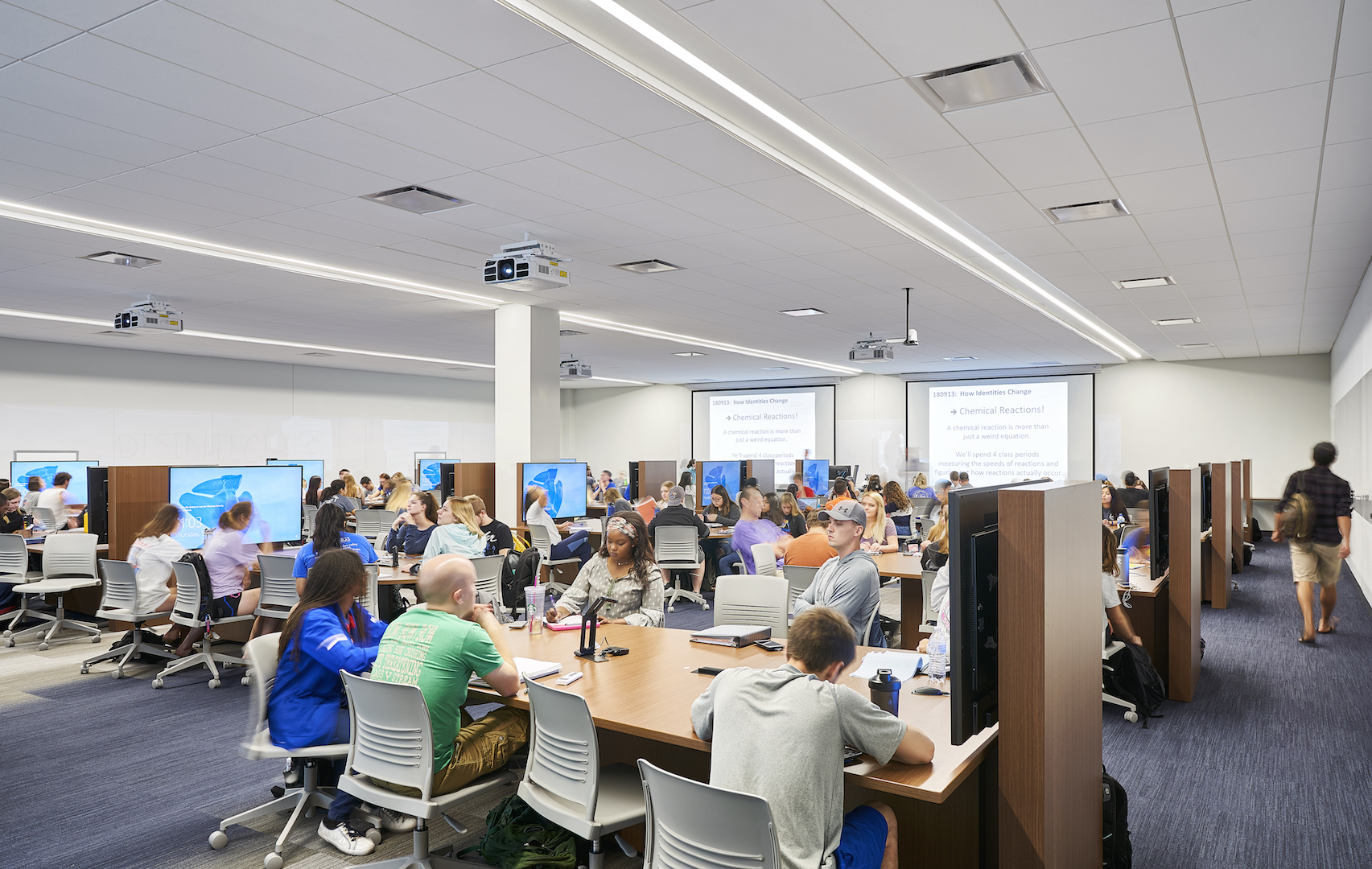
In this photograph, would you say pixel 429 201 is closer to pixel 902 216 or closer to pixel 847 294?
pixel 902 216

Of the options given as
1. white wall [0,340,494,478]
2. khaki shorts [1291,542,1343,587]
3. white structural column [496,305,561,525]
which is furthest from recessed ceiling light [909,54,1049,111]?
white wall [0,340,494,478]

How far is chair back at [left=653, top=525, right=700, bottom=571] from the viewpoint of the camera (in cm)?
852

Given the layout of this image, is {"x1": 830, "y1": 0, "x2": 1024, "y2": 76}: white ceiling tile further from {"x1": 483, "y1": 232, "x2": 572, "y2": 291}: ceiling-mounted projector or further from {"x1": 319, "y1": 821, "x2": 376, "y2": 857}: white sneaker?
{"x1": 319, "y1": 821, "x2": 376, "y2": 857}: white sneaker

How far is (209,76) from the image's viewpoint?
3.46 m

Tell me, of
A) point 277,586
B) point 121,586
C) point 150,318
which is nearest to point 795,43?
point 277,586

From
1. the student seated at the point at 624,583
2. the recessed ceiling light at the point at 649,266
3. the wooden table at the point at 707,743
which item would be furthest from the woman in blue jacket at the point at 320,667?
the recessed ceiling light at the point at 649,266

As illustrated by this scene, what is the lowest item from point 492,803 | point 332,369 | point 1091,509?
point 492,803

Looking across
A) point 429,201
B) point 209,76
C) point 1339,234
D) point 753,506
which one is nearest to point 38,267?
point 429,201

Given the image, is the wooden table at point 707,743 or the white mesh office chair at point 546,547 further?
the white mesh office chair at point 546,547

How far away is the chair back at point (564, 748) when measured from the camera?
251cm

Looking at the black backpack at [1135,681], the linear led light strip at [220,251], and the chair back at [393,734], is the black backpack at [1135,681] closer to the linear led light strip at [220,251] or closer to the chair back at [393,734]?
the chair back at [393,734]

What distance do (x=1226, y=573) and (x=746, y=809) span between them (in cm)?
788

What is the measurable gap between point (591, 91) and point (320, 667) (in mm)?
2549

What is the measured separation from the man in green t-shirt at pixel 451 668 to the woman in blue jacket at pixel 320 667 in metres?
0.25
